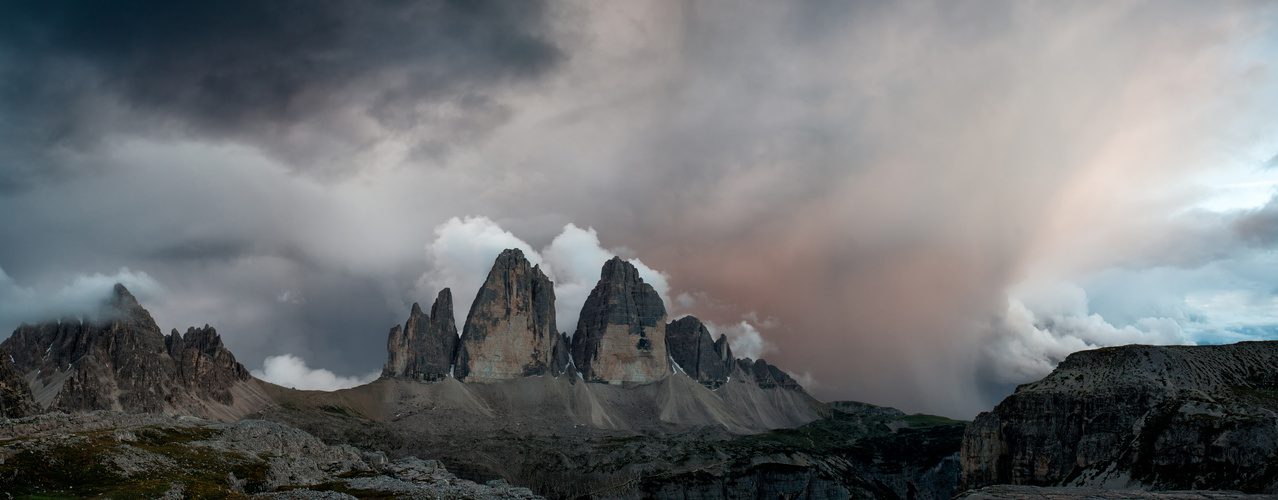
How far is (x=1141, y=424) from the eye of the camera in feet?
361

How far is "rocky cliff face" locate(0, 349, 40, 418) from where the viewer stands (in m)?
143

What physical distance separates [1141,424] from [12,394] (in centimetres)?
20577

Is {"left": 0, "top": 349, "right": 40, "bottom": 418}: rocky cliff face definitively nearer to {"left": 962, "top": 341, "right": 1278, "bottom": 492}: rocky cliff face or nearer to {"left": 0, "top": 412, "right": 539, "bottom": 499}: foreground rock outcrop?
{"left": 0, "top": 412, "right": 539, "bottom": 499}: foreground rock outcrop

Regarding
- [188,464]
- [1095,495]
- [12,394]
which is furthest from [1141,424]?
[12,394]

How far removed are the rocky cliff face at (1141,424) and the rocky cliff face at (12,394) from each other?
193m

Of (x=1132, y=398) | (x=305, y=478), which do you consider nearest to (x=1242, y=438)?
(x=1132, y=398)

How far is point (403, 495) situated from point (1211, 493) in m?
111

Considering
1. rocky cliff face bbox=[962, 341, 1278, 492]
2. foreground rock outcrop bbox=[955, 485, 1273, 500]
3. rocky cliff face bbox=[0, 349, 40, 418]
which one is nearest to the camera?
foreground rock outcrop bbox=[955, 485, 1273, 500]

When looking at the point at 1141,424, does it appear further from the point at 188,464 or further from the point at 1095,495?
the point at 188,464

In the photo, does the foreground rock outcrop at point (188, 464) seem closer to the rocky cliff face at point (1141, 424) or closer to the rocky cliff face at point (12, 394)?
the rocky cliff face at point (12, 394)

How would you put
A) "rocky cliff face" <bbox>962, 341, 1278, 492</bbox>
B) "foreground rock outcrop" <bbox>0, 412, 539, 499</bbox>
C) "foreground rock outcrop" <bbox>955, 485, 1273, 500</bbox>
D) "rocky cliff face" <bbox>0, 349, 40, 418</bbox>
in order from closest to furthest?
"foreground rock outcrop" <bbox>0, 412, 539, 499</bbox> → "foreground rock outcrop" <bbox>955, 485, 1273, 500</bbox> → "rocky cliff face" <bbox>962, 341, 1278, 492</bbox> → "rocky cliff face" <bbox>0, 349, 40, 418</bbox>

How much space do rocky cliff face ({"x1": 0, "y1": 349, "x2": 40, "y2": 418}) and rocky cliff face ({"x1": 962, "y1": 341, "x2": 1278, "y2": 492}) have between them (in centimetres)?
19258

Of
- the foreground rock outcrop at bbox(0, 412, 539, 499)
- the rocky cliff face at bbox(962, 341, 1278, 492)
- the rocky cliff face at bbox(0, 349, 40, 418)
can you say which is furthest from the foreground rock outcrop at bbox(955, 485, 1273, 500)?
the rocky cliff face at bbox(0, 349, 40, 418)

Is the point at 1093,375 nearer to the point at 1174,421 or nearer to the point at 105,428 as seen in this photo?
the point at 1174,421
